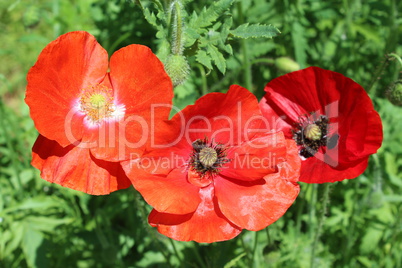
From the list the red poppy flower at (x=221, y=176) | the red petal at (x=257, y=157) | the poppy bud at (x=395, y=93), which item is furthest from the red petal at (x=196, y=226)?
the poppy bud at (x=395, y=93)

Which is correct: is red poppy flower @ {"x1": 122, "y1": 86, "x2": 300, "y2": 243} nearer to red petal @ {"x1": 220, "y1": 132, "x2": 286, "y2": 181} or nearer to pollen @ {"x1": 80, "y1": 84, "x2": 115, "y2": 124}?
red petal @ {"x1": 220, "y1": 132, "x2": 286, "y2": 181}

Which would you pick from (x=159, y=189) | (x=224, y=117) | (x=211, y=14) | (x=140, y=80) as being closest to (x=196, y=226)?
(x=159, y=189)

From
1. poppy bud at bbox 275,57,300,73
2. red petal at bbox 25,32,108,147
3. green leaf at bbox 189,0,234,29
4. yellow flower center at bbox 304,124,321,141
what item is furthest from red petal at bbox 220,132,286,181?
poppy bud at bbox 275,57,300,73

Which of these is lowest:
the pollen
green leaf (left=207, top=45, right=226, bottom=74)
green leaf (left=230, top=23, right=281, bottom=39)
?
the pollen

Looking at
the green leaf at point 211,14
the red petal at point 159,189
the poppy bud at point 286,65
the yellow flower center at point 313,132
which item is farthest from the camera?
the poppy bud at point 286,65

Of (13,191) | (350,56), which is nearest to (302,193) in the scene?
(350,56)

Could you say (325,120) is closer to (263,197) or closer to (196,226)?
(263,197)

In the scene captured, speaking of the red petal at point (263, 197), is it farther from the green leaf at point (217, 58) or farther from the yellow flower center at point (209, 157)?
the green leaf at point (217, 58)
